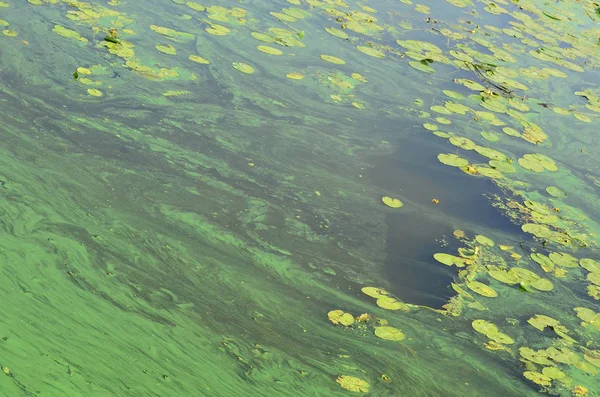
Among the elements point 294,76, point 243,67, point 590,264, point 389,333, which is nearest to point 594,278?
point 590,264

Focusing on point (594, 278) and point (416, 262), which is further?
point (594, 278)

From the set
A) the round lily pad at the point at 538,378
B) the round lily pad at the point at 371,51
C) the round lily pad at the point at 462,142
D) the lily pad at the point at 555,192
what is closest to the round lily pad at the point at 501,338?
the round lily pad at the point at 538,378

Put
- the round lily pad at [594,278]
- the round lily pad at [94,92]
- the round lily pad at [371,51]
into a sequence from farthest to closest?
the round lily pad at [371,51]
the round lily pad at [94,92]
the round lily pad at [594,278]

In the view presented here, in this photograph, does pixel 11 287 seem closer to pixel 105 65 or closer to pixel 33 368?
pixel 33 368

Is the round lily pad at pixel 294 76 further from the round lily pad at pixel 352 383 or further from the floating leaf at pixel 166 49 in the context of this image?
the round lily pad at pixel 352 383

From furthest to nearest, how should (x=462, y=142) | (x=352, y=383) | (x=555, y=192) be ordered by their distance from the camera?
(x=462, y=142) < (x=555, y=192) < (x=352, y=383)

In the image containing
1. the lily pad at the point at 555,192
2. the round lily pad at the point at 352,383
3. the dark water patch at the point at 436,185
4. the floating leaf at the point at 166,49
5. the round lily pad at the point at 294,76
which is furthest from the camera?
the round lily pad at the point at 294,76

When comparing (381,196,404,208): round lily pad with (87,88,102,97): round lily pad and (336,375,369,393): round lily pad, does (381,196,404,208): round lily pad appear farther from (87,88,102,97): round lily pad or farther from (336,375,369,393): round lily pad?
(87,88,102,97): round lily pad

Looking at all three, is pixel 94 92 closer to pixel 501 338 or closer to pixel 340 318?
pixel 340 318
